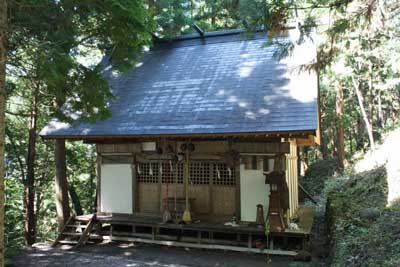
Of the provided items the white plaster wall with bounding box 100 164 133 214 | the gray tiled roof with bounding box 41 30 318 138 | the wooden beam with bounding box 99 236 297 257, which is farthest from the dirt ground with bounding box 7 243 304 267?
the gray tiled roof with bounding box 41 30 318 138

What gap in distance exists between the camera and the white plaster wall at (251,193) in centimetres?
786

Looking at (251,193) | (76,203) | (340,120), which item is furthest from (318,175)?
(76,203)

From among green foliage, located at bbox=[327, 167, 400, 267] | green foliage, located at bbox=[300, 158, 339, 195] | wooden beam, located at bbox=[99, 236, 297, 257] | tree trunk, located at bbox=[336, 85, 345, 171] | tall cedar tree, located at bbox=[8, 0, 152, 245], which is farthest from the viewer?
green foliage, located at bbox=[300, 158, 339, 195]

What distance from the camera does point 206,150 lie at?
8.38m

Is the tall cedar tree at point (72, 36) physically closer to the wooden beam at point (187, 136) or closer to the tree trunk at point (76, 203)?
the wooden beam at point (187, 136)

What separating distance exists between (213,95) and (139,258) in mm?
4267

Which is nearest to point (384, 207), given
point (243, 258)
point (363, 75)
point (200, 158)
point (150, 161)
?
point (243, 258)

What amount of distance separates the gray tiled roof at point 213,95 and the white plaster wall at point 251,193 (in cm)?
136

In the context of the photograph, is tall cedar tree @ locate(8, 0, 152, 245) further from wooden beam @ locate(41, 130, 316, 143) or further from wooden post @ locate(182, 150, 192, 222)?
wooden post @ locate(182, 150, 192, 222)

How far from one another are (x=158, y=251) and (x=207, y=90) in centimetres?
421

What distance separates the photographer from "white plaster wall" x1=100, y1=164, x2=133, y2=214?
926 cm

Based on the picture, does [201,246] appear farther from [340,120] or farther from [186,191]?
[340,120]

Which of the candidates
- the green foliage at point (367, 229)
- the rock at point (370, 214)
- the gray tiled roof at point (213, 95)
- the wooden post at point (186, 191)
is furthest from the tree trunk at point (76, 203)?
the rock at point (370, 214)

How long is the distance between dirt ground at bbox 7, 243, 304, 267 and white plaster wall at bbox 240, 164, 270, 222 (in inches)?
36.4
